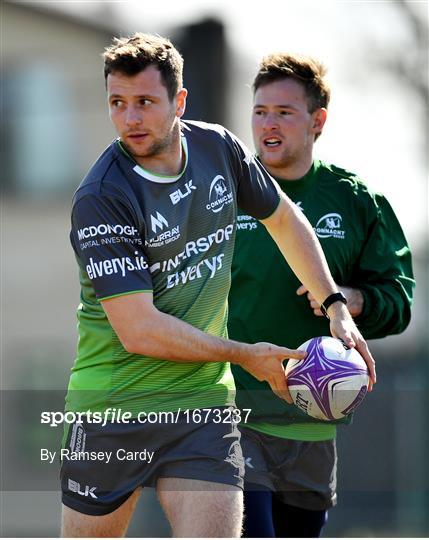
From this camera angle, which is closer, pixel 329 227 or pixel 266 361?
pixel 266 361

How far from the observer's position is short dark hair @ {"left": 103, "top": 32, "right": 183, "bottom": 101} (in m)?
5.41

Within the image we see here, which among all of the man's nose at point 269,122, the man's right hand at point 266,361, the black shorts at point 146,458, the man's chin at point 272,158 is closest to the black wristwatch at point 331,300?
the man's right hand at point 266,361

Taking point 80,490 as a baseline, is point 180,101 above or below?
above

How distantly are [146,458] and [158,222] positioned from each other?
1.05 metres

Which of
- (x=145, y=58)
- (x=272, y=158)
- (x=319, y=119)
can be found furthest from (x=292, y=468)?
(x=145, y=58)

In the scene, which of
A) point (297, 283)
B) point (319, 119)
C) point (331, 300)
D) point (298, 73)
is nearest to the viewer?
point (331, 300)

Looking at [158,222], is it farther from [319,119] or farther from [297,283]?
[319,119]

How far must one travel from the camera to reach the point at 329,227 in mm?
6809

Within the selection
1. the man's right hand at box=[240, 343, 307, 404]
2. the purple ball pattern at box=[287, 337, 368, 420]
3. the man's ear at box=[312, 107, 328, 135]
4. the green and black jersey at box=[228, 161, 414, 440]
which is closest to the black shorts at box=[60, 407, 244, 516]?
the man's right hand at box=[240, 343, 307, 404]

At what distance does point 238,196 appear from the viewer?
602 centimetres

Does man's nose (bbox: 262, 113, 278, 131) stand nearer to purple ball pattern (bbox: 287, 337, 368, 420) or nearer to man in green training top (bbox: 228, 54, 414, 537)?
man in green training top (bbox: 228, 54, 414, 537)

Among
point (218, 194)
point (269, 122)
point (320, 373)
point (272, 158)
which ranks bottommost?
point (320, 373)

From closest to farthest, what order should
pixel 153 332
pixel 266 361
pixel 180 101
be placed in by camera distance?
pixel 153 332 → pixel 266 361 → pixel 180 101

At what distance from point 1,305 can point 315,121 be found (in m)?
15.4
